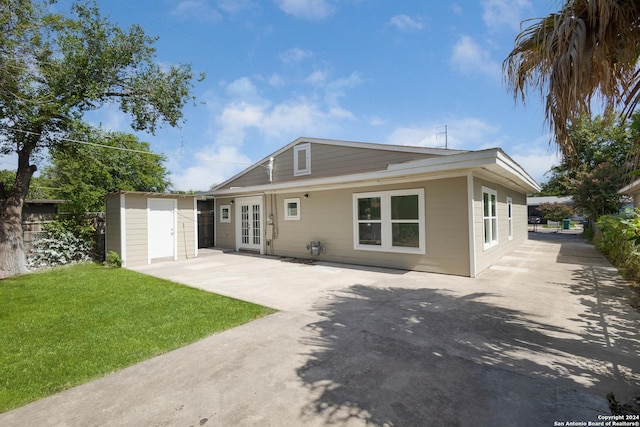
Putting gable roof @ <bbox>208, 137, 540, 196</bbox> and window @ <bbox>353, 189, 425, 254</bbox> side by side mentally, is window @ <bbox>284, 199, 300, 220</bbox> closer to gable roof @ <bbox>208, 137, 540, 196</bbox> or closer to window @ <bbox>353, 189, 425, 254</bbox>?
gable roof @ <bbox>208, 137, 540, 196</bbox>

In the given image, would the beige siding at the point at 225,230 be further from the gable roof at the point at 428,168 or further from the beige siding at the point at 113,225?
the beige siding at the point at 113,225

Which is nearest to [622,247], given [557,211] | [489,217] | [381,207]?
[489,217]

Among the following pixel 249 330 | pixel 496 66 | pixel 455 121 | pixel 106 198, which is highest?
pixel 455 121

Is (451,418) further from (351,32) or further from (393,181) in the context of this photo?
(351,32)

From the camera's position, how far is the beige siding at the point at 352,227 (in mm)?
6688

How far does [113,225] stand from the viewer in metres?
9.12

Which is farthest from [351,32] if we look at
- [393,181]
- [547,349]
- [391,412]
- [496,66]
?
[391,412]

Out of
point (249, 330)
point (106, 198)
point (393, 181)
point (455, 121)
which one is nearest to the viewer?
point (249, 330)

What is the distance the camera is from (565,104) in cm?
246

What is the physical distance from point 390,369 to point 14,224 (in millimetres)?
10621

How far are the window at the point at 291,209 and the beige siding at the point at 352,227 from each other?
0.50 feet

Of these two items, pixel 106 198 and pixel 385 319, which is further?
pixel 106 198

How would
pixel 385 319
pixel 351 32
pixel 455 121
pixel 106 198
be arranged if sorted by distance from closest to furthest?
pixel 385 319, pixel 351 32, pixel 106 198, pixel 455 121

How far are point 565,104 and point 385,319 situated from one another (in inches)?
121
